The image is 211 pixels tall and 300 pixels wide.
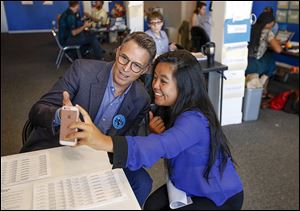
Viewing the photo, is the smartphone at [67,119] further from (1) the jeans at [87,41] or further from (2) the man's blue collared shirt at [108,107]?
(1) the jeans at [87,41]

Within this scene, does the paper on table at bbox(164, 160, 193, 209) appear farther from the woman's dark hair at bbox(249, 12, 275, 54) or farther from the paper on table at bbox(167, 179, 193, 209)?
the woman's dark hair at bbox(249, 12, 275, 54)

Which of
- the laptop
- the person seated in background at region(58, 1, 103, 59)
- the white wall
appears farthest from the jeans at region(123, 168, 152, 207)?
the white wall

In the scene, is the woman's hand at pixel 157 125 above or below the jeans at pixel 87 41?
above

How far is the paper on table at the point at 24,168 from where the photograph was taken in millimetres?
852

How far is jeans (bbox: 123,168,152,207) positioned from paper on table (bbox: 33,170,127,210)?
1.83 feet

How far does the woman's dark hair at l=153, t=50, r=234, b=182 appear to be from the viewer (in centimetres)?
106

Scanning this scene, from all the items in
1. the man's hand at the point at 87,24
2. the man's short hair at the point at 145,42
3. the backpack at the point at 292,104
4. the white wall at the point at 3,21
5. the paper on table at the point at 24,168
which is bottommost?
the backpack at the point at 292,104

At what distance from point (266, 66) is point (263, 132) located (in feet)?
3.51

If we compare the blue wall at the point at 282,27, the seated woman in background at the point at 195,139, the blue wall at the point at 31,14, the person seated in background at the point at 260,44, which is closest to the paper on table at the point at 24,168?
the seated woman in background at the point at 195,139

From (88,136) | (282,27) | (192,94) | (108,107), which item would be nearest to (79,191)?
(88,136)

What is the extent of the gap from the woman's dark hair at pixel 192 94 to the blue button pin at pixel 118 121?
34 cm

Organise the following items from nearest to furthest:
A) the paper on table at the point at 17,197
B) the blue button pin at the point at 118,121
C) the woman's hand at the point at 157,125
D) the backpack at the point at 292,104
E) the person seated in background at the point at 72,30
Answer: the paper on table at the point at 17,197 < the woman's hand at the point at 157,125 < the blue button pin at the point at 118,121 < the backpack at the point at 292,104 < the person seated in background at the point at 72,30

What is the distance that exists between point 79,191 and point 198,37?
13.5 feet

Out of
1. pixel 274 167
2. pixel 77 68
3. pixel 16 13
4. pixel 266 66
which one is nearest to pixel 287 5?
pixel 266 66
